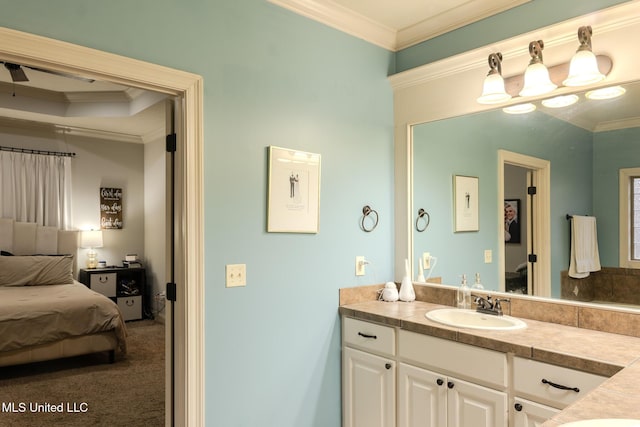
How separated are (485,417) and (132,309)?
5.38 metres

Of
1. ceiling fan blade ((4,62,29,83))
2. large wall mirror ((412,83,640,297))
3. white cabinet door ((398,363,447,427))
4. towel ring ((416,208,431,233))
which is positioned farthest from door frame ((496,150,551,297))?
ceiling fan blade ((4,62,29,83))

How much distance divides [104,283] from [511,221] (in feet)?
17.5

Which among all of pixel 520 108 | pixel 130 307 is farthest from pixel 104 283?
pixel 520 108

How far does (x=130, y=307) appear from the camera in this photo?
6074 millimetres

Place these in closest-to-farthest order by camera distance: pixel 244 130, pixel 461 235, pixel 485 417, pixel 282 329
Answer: pixel 485 417
pixel 244 130
pixel 282 329
pixel 461 235

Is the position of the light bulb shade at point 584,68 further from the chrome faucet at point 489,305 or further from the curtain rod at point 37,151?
the curtain rod at point 37,151

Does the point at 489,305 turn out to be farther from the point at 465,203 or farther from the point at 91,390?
the point at 91,390

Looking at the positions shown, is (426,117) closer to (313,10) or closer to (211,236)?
(313,10)

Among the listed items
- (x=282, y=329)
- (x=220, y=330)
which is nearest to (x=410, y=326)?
(x=282, y=329)

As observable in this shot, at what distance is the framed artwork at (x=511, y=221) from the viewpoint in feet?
8.30

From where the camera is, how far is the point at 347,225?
2.71 metres

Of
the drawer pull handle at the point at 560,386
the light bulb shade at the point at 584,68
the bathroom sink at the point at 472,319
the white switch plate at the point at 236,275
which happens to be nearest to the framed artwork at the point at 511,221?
the bathroom sink at the point at 472,319

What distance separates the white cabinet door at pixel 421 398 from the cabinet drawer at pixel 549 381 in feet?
1.25

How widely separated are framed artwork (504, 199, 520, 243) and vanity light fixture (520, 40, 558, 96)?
25.4 inches
